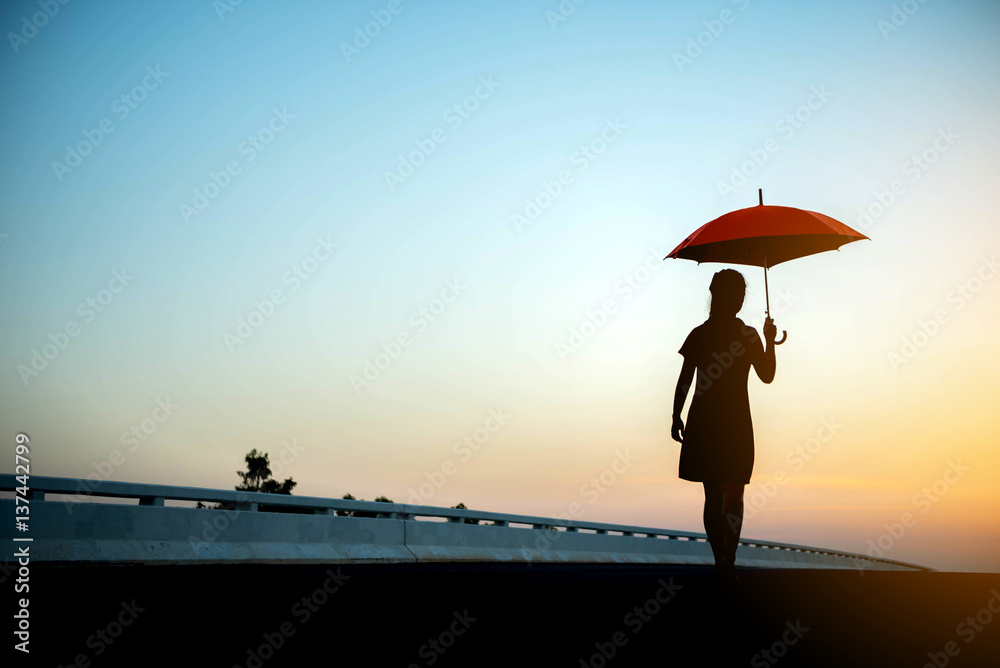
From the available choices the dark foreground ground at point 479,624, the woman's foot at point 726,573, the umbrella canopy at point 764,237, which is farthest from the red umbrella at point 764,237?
the dark foreground ground at point 479,624

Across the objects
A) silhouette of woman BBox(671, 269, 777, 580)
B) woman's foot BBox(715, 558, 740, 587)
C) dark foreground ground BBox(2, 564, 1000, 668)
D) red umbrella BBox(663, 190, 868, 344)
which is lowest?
dark foreground ground BBox(2, 564, 1000, 668)

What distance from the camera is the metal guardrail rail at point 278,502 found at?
10.5 metres

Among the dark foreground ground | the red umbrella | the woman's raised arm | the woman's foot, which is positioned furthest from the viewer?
the red umbrella

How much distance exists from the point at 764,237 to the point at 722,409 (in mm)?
2548

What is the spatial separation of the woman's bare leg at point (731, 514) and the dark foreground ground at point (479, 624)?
41cm

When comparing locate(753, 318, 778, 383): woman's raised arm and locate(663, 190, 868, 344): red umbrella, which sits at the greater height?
locate(663, 190, 868, 344): red umbrella

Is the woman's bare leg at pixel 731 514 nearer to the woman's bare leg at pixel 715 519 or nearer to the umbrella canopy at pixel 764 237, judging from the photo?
the woman's bare leg at pixel 715 519

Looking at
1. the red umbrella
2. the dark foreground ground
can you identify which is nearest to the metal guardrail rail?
the dark foreground ground

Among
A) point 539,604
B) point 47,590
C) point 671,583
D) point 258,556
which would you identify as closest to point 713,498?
point 671,583

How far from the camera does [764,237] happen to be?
9891 millimetres

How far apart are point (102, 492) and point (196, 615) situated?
19.3 ft

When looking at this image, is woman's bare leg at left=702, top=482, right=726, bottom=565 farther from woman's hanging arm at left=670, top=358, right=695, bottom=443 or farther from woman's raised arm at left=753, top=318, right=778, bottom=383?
woman's raised arm at left=753, top=318, right=778, bottom=383

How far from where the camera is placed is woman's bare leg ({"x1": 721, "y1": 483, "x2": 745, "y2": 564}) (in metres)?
8.00

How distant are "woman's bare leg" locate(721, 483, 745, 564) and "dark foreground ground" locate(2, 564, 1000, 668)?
1.34 feet
